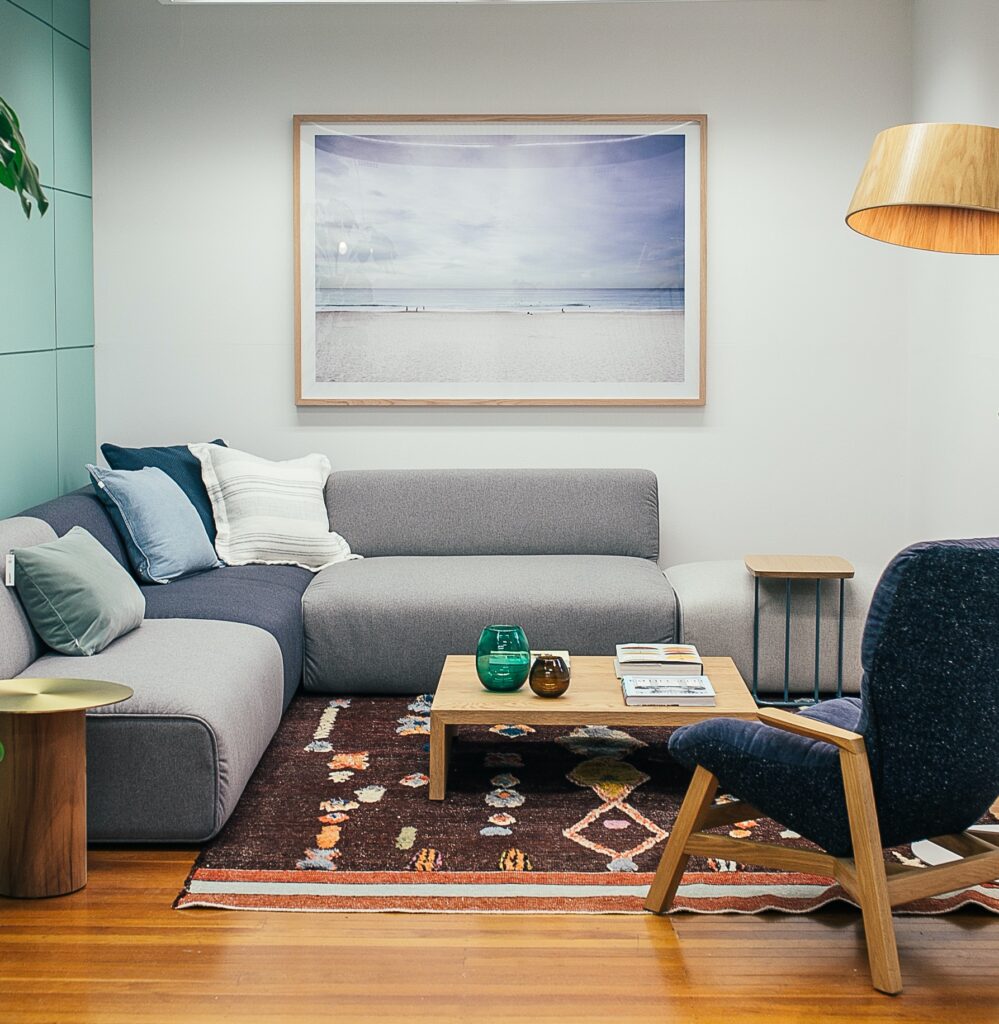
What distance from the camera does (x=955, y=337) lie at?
16.7 feet

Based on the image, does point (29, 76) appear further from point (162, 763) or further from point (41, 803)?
point (41, 803)

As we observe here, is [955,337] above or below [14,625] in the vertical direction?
above

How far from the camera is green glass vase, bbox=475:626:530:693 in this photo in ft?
12.1

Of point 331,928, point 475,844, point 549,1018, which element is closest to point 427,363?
point 475,844

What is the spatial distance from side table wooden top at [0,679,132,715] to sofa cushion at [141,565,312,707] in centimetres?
102

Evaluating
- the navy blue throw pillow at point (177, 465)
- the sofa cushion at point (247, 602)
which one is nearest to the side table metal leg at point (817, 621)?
the sofa cushion at point (247, 602)

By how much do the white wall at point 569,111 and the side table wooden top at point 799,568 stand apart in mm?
906

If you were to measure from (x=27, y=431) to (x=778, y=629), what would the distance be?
116 inches

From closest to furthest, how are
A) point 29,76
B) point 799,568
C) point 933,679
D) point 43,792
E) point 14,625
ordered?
point 933,679 → point 43,792 → point 14,625 → point 799,568 → point 29,76

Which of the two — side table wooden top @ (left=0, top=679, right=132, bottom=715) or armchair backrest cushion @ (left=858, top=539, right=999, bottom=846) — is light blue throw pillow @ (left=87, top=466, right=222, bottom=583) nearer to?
side table wooden top @ (left=0, top=679, right=132, bottom=715)

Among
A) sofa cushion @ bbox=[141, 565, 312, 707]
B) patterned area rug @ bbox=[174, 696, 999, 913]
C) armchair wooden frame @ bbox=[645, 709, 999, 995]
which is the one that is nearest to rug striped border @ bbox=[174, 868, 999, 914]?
patterned area rug @ bbox=[174, 696, 999, 913]

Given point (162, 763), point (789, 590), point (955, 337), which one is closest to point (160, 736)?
point (162, 763)

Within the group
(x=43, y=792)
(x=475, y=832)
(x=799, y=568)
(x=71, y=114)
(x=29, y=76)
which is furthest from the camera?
(x=71, y=114)

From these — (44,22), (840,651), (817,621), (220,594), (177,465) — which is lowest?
(840,651)
